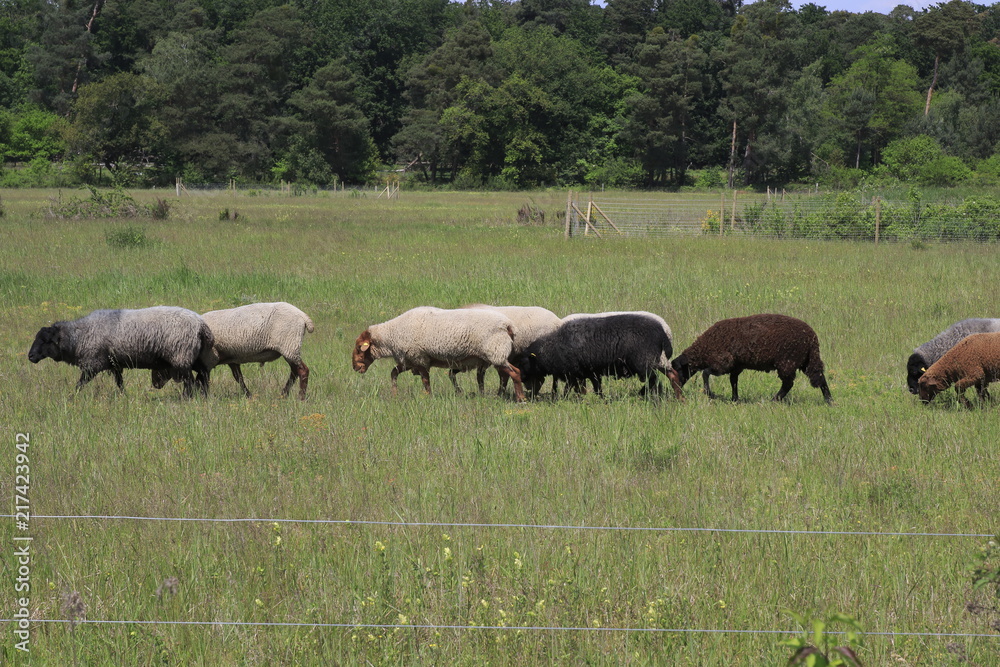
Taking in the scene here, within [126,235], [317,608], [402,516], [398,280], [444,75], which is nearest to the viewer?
[317,608]

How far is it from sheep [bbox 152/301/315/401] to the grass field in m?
0.31

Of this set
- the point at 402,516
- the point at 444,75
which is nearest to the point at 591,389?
the point at 402,516

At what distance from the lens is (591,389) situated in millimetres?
11711

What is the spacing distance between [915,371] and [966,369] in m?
0.96

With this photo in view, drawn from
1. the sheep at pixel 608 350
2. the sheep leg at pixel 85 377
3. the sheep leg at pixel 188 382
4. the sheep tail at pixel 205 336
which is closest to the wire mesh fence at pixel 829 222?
the sheep at pixel 608 350

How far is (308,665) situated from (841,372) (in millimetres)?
8890

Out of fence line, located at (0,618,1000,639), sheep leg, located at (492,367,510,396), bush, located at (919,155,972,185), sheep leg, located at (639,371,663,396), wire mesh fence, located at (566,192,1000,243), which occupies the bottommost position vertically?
sheep leg, located at (492,367,510,396)

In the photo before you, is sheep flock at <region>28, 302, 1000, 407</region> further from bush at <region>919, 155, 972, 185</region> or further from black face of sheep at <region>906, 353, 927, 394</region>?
bush at <region>919, 155, 972, 185</region>

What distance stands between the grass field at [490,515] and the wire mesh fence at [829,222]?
15.6m

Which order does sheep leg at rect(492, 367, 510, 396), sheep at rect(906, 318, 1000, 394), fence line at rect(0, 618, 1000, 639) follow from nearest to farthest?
1. fence line at rect(0, 618, 1000, 639)
2. sheep at rect(906, 318, 1000, 394)
3. sheep leg at rect(492, 367, 510, 396)

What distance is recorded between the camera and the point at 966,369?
9.62 meters

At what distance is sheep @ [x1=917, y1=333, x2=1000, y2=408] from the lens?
9.51m

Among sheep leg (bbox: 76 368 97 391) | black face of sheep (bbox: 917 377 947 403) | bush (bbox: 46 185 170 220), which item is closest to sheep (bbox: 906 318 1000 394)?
black face of sheep (bbox: 917 377 947 403)

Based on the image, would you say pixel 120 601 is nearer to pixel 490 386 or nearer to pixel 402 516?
pixel 402 516
